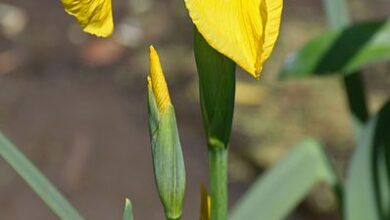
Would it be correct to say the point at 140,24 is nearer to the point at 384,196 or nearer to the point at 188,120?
the point at 188,120

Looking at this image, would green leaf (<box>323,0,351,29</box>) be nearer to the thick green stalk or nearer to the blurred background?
the thick green stalk

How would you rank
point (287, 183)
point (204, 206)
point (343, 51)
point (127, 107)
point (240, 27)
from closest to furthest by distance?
point (240, 27)
point (204, 206)
point (343, 51)
point (287, 183)
point (127, 107)

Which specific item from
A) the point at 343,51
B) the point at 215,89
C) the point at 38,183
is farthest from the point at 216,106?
the point at 343,51

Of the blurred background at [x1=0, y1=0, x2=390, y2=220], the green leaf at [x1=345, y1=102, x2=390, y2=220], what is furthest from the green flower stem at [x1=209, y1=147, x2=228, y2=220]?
the blurred background at [x1=0, y1=0, x2=390, y2=220]

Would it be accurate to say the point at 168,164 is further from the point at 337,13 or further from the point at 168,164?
the point at 337,13

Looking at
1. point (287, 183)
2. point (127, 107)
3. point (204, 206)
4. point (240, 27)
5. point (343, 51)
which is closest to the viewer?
point (240, 27)

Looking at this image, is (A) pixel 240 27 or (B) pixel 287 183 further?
(B) pixel 287 183

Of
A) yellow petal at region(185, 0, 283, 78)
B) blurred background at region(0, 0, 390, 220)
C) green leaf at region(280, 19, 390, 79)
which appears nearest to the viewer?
yellow petal at region(185, 0, 283, 78)

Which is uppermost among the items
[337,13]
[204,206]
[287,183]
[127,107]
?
[204,206]
